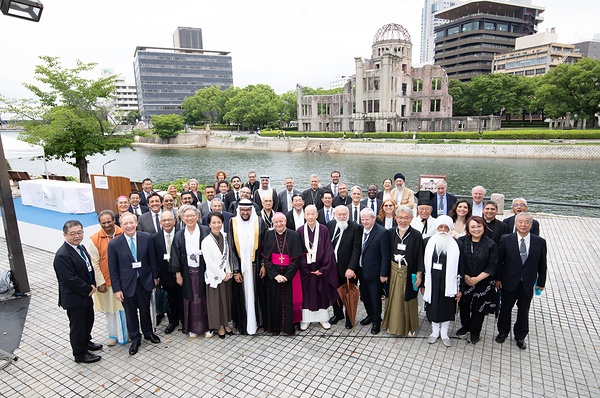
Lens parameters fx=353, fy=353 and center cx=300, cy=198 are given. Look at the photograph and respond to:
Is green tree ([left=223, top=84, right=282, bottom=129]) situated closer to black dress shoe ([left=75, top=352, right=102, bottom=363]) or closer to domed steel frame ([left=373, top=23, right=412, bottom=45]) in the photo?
domed steel frame ([left=373, top=23, right=412, bottom=45])

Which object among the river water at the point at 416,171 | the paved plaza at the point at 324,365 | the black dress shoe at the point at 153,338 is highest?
the black dress shoe at the point at 153,338

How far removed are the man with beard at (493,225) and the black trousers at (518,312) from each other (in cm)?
76

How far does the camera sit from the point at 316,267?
4871mm

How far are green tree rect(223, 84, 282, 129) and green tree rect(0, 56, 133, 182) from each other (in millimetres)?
54332

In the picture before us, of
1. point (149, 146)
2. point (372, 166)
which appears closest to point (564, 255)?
point (372, 166)

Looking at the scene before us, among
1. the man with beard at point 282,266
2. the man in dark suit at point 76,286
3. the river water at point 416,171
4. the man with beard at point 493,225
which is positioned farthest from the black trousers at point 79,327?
the river water at point 416,171

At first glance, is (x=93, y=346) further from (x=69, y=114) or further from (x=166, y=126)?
(x=166, y=126)

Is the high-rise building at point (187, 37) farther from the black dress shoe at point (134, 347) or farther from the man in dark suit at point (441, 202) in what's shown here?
the black dress shoe at point (134, 347)

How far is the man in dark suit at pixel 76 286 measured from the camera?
396cm

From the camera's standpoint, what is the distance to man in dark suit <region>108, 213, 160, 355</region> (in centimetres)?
→ 427

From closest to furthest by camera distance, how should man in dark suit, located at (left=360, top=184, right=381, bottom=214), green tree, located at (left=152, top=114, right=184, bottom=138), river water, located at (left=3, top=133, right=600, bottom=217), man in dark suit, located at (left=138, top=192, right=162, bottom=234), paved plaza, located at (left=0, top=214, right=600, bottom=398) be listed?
paved plaza, located at (left=0, top=214, right=600, bottom=398), man in dark suit, located at (left=138, top=192, right=162, bottom=234), man in dark suit, located at (left=360, top=184, right=381, bottom=214), river water, located at (left=3, top=133, right=600, bottom=217), green tree, located at (left=152, top=114, right=184, bottom=138)

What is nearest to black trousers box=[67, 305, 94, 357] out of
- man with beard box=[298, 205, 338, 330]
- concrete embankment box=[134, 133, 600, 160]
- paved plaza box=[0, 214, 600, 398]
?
paved plaza box=[0, 214, 600, 398]

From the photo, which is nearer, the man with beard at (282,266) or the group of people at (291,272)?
the group of people at (291,272)

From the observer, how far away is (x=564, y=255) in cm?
758
